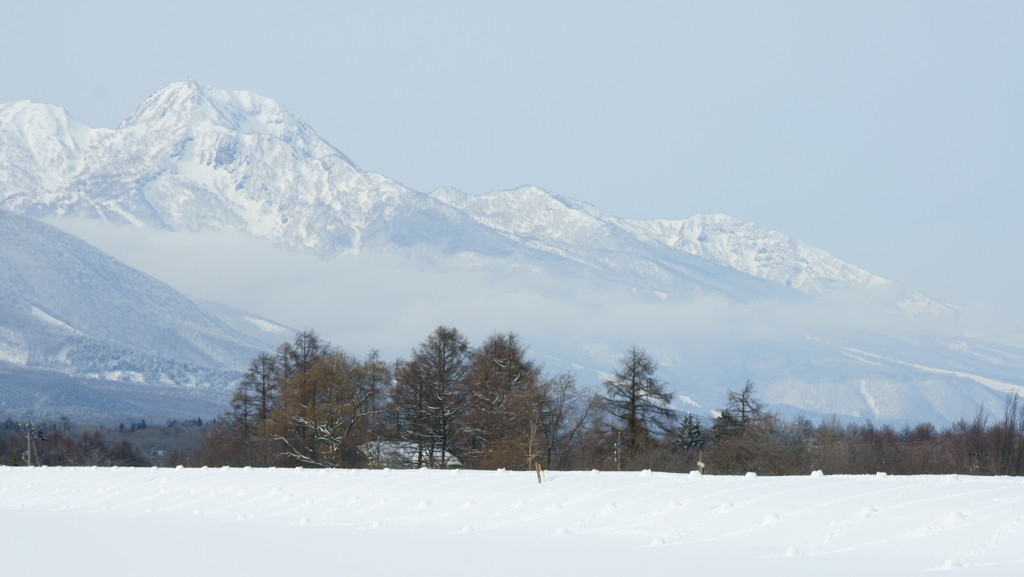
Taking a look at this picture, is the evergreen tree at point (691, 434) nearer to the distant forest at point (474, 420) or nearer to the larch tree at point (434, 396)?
the distant forest at point (474, 420)

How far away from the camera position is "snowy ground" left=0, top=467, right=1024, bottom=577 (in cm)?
2742

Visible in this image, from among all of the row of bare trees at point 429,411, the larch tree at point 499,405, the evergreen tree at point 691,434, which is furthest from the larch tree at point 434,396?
the evergreen tree at point 691,434

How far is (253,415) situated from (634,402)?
29.6 metres

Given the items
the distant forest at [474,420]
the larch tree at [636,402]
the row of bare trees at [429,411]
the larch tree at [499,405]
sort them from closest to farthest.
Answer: the larch tree at [499,405]
the distant forest at [474,420]
the row of bare trees at [429,411]
the larch tree at [636,402]

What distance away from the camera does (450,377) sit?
7706 cm

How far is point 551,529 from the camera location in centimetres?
3428

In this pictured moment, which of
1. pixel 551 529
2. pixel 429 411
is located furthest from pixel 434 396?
pixel 551 529

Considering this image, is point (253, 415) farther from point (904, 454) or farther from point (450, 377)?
point (904, 454)

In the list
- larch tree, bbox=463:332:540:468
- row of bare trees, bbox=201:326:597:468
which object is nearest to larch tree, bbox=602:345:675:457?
row of bare trees, bbox=201:326:597:468

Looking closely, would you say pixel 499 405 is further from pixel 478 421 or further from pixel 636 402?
pixel 636 402

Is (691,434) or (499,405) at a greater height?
(499,405)

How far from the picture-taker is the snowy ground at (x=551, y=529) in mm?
27422

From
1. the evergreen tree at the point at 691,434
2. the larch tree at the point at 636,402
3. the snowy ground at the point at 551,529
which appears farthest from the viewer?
the evergreen tree at the point at 691,434

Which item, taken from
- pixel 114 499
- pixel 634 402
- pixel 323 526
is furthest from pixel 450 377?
pixel 323 526
